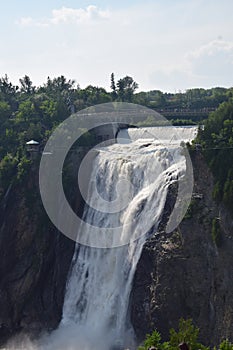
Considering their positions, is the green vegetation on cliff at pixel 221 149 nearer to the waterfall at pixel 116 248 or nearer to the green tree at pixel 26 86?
the waterfall at pixel 116 248

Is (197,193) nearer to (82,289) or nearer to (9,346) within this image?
(82,289)

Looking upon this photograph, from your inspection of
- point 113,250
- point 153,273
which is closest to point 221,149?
point 153,273

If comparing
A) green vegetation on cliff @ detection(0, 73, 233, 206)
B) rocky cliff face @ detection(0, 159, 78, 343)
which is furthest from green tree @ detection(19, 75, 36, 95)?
rocky cliff face @ detection(0, 159, 78, 343)

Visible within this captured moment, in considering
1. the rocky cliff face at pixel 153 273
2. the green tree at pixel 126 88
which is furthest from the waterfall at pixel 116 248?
the green tree at pixel 126 88

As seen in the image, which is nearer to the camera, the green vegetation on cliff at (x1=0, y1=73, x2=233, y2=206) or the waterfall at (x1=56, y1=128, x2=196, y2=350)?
the waterfall at (x1=56, y1=128, x2=196, y2=350)

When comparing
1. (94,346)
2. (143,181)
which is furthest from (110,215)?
(94,346)

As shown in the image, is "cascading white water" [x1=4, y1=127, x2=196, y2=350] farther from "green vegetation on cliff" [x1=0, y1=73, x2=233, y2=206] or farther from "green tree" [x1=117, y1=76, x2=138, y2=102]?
"green tree" [x1=117, y1=76, x2=138, y2=102]

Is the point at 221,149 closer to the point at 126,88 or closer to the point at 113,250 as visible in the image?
the point at 113,250
